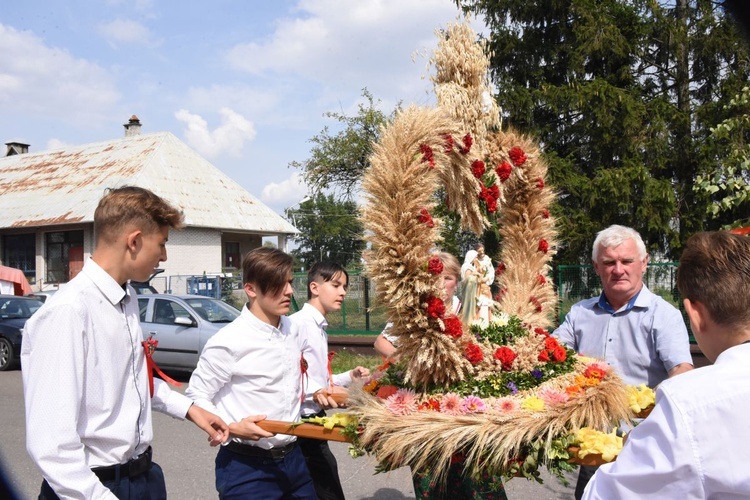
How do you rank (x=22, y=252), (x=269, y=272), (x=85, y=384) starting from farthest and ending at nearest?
(x=22, y=252) < (x=269, y=272) < (x=85, y=384)

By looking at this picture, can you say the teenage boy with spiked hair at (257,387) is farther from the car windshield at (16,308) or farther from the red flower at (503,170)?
the car windshield at (16,308)

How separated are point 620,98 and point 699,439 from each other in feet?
50.8

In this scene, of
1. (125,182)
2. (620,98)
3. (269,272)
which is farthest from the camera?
(125,182)

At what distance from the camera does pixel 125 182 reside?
2394 cm

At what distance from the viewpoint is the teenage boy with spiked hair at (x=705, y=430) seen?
1.25m

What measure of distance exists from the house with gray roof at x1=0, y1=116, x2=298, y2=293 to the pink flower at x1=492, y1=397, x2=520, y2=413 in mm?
22468

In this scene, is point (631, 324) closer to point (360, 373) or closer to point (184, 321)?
point (360, 373)

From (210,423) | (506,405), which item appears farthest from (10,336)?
(506,405)

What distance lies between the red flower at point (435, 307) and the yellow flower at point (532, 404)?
19.8 inches

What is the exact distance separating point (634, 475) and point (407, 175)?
1693 mm

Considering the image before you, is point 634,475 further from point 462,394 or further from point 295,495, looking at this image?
point 295,495

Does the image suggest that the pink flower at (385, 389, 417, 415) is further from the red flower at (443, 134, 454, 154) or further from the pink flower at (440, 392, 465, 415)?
the red flower at (443, 134, 454, 154)

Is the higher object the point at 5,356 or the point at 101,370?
the point at 101,370

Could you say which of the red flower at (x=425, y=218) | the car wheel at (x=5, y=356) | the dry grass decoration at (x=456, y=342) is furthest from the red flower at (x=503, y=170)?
the car wheel at (x=5, y=356)
